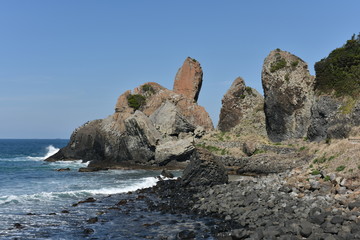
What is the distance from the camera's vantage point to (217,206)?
24.3m

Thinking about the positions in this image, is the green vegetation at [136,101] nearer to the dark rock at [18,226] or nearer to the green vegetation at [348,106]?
the green vegetation at [348,106]

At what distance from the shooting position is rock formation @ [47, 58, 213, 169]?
5873cm

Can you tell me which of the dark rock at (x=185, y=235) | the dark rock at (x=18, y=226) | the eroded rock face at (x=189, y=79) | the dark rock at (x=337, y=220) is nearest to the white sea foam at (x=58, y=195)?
the dark rock at (x=18, y=226)

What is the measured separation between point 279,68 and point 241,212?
49888 mm

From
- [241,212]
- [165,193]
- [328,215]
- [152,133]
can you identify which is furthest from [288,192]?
[152,133]

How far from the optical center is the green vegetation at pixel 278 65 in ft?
220

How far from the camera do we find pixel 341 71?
A: 57.8 meters

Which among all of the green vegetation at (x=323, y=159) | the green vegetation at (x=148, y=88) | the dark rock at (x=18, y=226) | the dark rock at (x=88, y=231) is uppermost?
the green vegetation at (x=148, y=88)

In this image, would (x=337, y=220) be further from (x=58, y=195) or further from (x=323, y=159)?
(x=58, y=195)

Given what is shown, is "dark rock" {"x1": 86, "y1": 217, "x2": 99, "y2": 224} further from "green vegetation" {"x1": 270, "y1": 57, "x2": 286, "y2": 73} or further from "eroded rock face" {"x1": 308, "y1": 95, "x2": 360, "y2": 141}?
"green vegetation" {"x1": 270, "y1": 57, "x2": 286, "y2": 73}

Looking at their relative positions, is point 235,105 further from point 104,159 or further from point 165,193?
point 165,193

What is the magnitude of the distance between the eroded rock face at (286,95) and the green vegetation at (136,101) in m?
28.3

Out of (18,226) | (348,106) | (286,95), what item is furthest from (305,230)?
(286,95)

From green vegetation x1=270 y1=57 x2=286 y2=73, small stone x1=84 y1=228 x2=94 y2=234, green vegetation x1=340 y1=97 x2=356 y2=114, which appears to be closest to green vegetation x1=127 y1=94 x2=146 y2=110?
green vegetation x1=270 y1=57 x2=286 y2=73
